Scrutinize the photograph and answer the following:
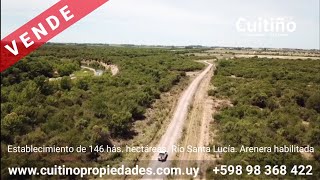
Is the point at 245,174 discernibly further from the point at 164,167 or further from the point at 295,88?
the point at 295,88

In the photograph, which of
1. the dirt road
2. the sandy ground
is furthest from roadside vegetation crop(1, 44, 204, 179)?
the sandy ground

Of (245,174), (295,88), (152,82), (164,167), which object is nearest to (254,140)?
(245,174)

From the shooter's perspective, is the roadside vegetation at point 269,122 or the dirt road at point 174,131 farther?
the roadside vegetation at point 269,122

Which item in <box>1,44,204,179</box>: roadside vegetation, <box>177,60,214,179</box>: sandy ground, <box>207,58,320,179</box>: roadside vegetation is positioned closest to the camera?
<box>1,44,204,179</box>: roadside vegetation

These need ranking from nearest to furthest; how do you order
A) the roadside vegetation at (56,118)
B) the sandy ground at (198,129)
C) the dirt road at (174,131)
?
the roadside vegetation at (56,118) < the dirt road at (174,131) < the sandy ground at (198,129)

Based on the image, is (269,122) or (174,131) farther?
(269,122)

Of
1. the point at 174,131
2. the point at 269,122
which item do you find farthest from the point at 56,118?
the point at 269,122

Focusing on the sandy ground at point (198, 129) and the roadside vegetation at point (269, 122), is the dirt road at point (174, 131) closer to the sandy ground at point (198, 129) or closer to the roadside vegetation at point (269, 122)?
the sandy ground at point (198, 129)

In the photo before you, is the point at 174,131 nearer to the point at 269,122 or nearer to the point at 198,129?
the point at 198,129

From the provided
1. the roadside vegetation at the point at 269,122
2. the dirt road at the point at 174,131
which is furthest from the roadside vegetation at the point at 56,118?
the roadside vegetation at the point at 269,122

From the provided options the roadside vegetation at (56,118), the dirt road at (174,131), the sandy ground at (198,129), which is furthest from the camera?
the sandy ground at (198,129)

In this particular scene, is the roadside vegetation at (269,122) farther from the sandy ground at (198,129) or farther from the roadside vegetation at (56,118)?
the roadside vegetation at (56,118)

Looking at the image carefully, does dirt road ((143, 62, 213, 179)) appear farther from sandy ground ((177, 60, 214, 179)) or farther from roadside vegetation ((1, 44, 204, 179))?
roadside vegetation ((1, 44, 204, 179))

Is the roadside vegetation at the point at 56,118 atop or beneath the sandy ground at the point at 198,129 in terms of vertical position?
atop
